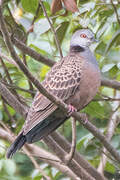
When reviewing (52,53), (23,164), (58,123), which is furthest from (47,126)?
Answer: (23,164)

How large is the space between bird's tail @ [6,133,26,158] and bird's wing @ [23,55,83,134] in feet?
0.42

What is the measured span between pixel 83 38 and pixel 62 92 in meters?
0.69

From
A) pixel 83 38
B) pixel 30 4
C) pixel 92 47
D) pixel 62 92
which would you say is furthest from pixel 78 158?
pixel 30 4

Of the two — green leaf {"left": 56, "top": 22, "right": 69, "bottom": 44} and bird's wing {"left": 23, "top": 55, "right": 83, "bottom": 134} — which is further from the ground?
green leaf {"left": 56, "top": 22, "right": 69, "bottom": 44}

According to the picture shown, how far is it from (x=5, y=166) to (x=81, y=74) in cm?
136

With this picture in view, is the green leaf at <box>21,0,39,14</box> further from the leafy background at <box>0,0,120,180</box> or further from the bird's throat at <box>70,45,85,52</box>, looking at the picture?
the bird's throat at <box>70,45,85,52</box>

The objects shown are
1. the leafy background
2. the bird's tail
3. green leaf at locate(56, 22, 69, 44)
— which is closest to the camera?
the bird's tail

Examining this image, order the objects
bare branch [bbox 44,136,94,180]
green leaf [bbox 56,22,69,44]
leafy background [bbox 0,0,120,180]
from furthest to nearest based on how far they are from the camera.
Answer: green leaf [bbox 56,22,69,44] < leafy background [bbox 0,0,120,180] < bare branch [bbox 44,136,94,180]

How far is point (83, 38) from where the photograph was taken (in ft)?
13.2

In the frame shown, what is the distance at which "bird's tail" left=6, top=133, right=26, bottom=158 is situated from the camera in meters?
3.24

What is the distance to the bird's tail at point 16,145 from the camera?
3242 mm

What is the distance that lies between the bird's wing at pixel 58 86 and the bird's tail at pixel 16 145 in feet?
0.42

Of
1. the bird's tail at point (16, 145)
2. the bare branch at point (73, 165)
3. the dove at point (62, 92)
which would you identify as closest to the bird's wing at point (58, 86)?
the dove at point (62, 92)

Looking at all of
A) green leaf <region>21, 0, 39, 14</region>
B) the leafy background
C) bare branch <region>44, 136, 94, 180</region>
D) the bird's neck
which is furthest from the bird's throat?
bare branch <region>44, 136, 94, 180</region>
